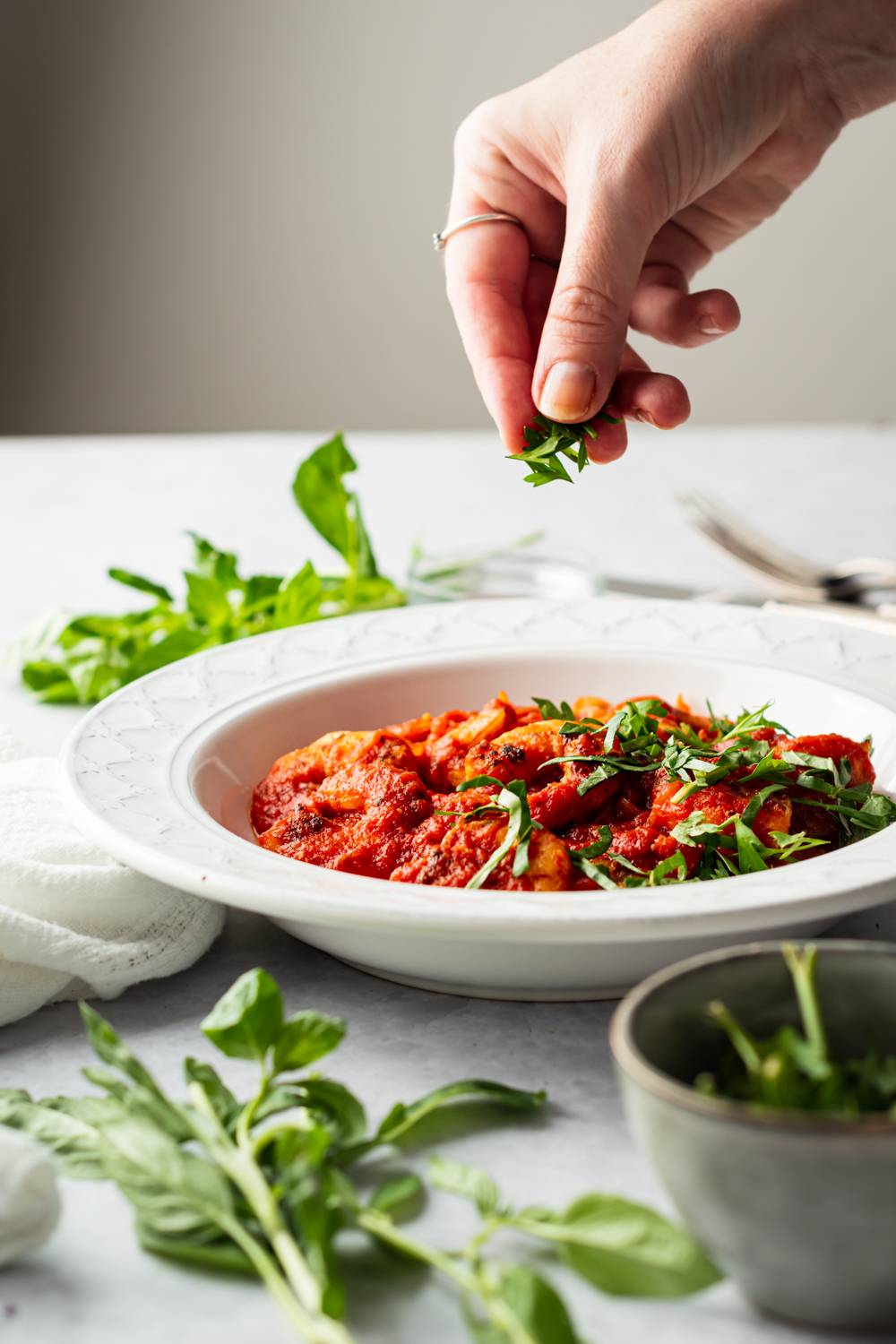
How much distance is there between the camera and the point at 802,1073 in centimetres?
85

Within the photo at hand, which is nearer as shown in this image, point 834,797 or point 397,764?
point 834,797

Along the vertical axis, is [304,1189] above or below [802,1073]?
below

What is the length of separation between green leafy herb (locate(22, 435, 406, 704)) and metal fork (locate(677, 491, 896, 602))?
610 millimetres

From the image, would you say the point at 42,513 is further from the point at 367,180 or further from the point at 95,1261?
the point at 367,180

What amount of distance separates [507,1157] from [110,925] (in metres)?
0.48

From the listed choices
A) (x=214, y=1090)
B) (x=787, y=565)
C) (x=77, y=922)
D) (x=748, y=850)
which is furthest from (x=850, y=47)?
(x=214, y=1090)

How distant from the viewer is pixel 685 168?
1879 mm

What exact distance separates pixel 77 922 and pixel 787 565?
164cm

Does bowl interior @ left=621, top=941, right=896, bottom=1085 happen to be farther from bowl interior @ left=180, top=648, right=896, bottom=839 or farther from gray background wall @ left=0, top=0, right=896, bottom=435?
gray background wall @ left=0, top=0, right=896, bottom=435

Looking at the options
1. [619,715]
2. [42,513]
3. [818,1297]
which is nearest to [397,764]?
[619,715]

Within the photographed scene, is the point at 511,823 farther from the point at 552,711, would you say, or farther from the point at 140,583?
the point at 140,583

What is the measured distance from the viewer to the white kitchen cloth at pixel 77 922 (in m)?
1.26

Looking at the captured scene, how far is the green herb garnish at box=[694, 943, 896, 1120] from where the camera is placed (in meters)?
0.81

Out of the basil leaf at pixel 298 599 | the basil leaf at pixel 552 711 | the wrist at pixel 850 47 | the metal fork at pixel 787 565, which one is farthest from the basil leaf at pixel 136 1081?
the metal fork at pixel 787 565
